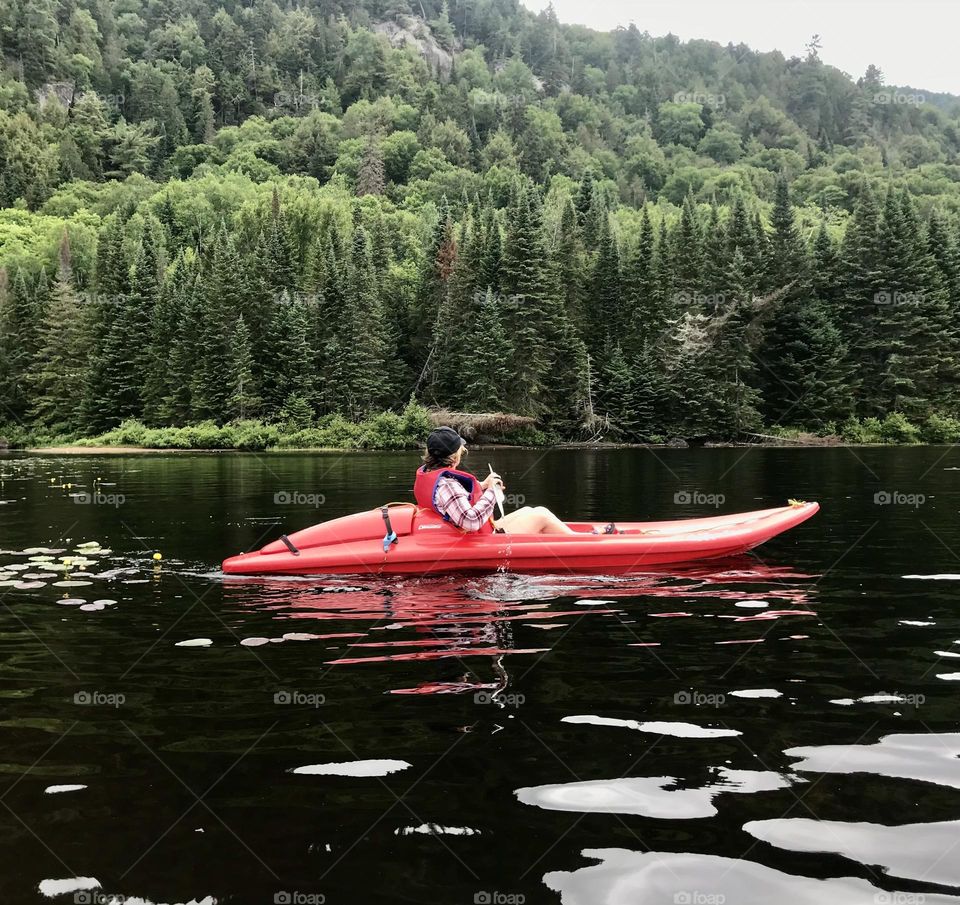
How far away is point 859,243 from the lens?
191ft

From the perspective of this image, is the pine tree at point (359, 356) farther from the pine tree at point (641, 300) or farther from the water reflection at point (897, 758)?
the water reflection at point (897, 758)

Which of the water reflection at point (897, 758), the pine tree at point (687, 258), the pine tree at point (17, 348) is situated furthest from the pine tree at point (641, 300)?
the water reflection at point (897, 758)

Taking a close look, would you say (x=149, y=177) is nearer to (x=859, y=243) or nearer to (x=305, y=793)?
(x=859, y=243)

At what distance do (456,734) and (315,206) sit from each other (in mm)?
77782

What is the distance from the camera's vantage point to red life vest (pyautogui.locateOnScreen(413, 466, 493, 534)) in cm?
1074

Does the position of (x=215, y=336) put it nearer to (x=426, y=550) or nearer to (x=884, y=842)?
(x=426, y=550)

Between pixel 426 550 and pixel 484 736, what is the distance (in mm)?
5437

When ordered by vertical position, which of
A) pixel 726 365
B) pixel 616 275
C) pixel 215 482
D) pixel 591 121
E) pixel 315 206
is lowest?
pixel 215 482

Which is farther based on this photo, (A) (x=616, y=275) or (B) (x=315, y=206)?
(B) (x=315, y=206)

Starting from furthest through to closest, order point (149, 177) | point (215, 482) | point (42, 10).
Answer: point (42, 10), point (149, 177), point (215, 482)

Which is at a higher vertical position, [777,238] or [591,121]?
[591,121]

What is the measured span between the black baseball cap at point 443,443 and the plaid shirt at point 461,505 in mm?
318

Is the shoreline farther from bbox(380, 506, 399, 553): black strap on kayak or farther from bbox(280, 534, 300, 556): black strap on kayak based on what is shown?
bbox(380, 506, 399, 553): black strap on kayak

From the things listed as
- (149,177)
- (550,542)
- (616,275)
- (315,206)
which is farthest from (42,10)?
(550,542)
